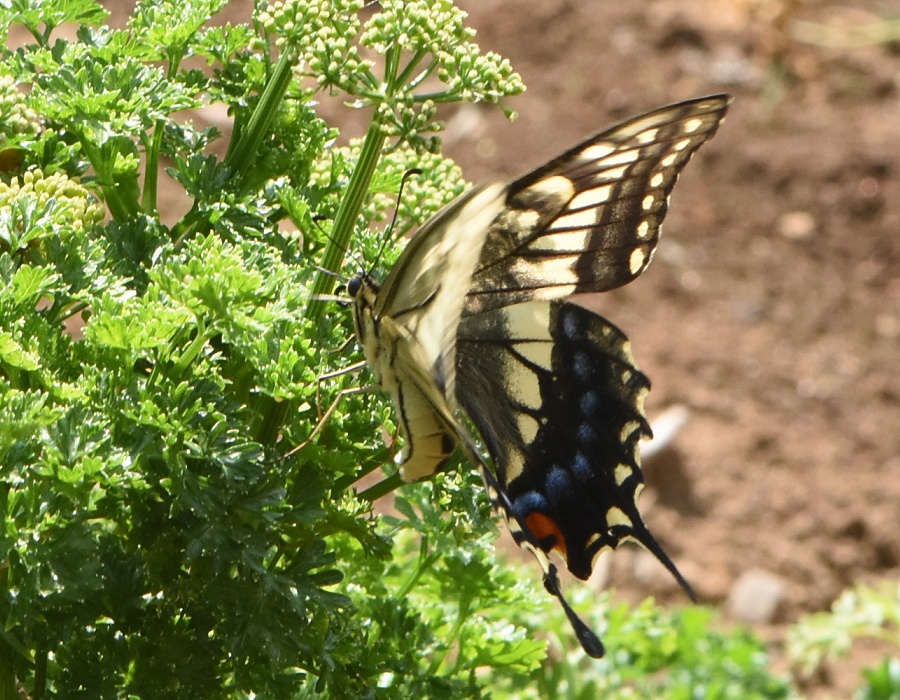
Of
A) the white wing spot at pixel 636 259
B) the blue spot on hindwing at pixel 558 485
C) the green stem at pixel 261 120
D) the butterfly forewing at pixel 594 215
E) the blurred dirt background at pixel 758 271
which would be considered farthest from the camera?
the blurred dirt background at pixel 758 271

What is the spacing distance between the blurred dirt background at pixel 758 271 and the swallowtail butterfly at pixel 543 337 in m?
1.98

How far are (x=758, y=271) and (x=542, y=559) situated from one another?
3307 mm

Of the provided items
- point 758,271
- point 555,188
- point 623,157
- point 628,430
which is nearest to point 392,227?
point 555,188

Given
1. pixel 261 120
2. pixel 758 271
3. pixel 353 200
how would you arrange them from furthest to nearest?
1. pixel 758 271
2. pixel 261 120
3. pixel 353 200

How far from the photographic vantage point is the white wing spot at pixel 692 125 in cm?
→ 170

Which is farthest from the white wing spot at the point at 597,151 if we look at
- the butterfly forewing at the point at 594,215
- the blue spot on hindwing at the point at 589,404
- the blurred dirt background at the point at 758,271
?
the blurred dirt background at the point at 758,271

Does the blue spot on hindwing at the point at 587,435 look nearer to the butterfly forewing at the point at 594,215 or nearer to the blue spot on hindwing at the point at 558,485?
the blue spot on hindwing at the point at 558,485

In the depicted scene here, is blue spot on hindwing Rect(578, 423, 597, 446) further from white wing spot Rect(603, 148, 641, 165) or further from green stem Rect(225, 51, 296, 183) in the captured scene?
green stem Rect(225, 51, 296, 183)

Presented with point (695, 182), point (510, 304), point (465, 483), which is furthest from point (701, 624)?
point (695, 182)

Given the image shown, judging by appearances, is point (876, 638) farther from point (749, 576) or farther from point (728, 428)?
point (728, 428)

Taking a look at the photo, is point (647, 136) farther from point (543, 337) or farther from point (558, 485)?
point (558, 485)

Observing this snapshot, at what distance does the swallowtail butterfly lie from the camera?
1.52 metres

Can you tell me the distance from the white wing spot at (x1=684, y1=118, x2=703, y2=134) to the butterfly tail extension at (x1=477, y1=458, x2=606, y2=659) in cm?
58

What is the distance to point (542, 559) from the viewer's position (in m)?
1.61
